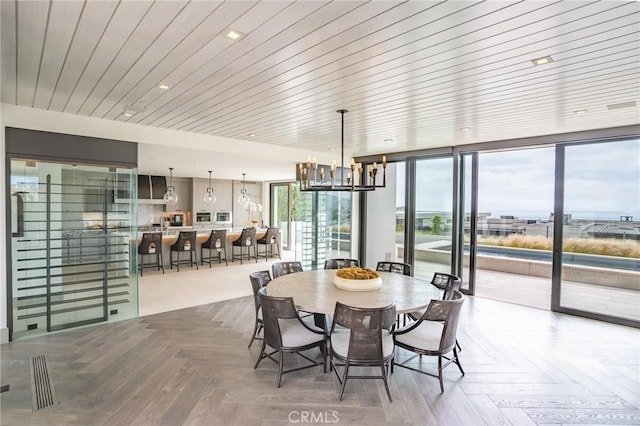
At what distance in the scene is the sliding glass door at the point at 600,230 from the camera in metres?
4.79

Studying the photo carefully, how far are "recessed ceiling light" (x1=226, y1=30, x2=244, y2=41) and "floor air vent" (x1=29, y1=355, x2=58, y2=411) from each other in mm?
3250

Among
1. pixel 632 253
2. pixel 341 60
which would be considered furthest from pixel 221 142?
pixel 632 253

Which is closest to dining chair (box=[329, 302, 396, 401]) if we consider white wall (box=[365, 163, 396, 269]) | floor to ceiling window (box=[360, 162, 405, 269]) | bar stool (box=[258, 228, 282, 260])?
floor to ceiling window (box=[360, 162, 405, 269])

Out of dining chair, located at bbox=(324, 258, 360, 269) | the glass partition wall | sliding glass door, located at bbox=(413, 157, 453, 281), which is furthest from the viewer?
sliding glass door, located at bbox=(413, 157, 453, 281)

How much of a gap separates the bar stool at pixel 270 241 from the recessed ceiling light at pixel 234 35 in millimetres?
7863

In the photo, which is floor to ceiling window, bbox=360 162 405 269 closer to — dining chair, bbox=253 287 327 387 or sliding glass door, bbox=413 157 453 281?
sliding glass door, bbox=413 157 453 281

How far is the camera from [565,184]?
5.30 m

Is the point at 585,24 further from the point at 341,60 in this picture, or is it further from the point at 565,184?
the point at 565,184

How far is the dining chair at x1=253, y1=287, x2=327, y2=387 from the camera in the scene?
3105mm

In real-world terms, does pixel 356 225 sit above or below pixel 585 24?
below

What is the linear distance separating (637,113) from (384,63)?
362 centimetres

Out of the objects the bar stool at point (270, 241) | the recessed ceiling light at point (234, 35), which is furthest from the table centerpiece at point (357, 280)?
the bar stool at point (270, 241)

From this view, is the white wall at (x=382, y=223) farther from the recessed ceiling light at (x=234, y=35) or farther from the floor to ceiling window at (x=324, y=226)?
the recessed ceiling light at (x=234, y=35)

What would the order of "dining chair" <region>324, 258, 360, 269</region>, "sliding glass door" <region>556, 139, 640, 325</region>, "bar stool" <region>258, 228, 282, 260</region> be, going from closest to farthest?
"sliding glass door" <region>556, 139, 640, 325</region> → "dining chair" <region>324, 258, 360, 269</region> → "bar stool" <region>258, 228, 282, 260</region>
